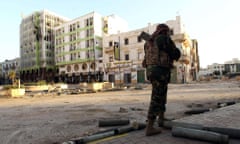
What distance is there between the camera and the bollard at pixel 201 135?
A: 90.6 inches

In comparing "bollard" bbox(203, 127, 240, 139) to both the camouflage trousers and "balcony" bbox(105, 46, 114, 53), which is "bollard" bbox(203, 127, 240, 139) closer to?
the camouflage trousers

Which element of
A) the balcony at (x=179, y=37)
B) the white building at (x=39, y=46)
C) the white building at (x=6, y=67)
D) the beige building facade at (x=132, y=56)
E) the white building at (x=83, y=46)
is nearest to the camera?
the balcony at (x=179, y=37)

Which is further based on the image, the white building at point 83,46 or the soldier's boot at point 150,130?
the white building at point 83,46

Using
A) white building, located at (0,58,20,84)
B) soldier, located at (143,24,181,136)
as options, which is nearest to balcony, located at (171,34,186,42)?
soldier, located at (143,24,181,136)

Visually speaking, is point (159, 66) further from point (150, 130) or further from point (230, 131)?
point (230, 131)

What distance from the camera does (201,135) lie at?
2477 mm

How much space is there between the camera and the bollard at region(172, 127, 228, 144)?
2.30 m

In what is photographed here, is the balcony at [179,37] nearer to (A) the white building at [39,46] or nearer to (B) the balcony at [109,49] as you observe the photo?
(B) the balcony at [109,49]

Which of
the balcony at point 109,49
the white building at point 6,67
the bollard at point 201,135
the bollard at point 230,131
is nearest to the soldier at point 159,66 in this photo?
the bollard at point 201,135

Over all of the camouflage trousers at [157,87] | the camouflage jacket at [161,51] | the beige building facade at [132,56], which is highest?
the beige building facade at [132,56]

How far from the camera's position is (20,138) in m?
3.32

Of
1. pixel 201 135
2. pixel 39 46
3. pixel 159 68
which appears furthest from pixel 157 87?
pixel 39 46

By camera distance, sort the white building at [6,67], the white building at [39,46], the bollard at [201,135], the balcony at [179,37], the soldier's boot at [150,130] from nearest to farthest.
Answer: the bollard at [201,135], the soldier's boot at [150,130], the balcony at [179,37], the white building at [39,46], the white building at [6,67]

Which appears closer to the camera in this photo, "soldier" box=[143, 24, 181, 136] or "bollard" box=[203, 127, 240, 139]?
"bollard" box=[203, 127, 240, 139]
